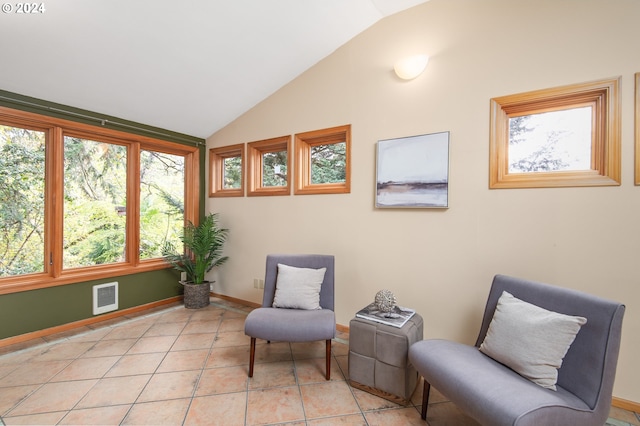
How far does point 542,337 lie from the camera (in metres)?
1.36

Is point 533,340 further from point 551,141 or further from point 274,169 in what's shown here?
point 274,169

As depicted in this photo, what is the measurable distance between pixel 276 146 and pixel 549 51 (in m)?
2.58

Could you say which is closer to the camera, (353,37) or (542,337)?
(542,337)

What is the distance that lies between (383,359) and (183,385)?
139 cm

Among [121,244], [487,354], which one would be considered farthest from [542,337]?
[121,244]

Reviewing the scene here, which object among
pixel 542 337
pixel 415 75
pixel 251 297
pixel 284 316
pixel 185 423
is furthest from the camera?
pixel 251 297

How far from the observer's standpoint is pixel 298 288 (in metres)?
2.29

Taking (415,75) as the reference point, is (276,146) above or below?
below

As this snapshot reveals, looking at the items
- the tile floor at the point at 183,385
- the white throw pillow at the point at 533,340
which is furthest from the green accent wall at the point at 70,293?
the white throw pillow at the point at 533,340

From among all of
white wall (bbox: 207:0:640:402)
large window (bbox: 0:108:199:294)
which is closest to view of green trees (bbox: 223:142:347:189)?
white wall (bbox: 207:0:640:402)

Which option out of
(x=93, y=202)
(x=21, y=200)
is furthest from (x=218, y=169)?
(x=21, y=200)

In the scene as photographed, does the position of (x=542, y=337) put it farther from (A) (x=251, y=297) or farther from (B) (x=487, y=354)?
(A) (x=251, y=297)

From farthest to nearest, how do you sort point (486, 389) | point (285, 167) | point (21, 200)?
point (285, 167) → point (21, 200) → point (486, 389)

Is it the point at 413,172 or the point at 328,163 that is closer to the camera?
the point at 413,172
